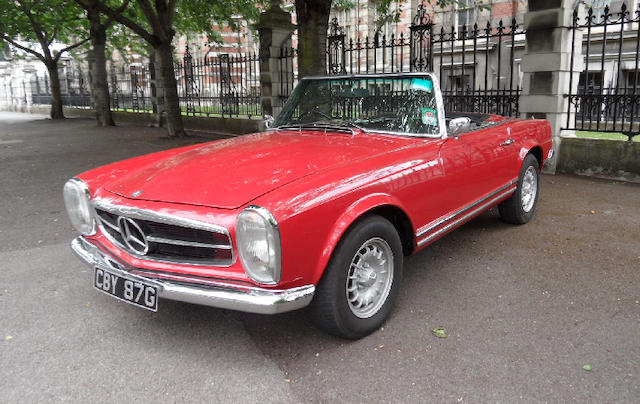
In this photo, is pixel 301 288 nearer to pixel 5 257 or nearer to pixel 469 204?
pixel 469 204

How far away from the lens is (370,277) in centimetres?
314

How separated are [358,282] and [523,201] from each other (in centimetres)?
313

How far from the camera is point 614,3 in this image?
880 inches

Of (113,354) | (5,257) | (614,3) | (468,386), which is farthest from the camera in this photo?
(614,3)

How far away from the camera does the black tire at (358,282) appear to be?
2.82m

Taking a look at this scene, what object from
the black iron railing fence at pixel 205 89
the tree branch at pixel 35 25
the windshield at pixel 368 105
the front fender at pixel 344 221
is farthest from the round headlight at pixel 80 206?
the tree branch at pixel 35 25

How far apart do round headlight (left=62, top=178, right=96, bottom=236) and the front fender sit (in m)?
1.57

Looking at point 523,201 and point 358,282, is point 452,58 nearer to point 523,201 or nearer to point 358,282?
point 523,201

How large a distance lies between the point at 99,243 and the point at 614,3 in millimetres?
25584

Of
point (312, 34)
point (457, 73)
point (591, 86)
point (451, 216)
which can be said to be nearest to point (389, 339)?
point (451, 216)

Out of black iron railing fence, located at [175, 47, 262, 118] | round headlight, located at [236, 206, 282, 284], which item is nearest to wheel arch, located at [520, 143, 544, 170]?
round headlight, located at [236, 206, 282, 284]

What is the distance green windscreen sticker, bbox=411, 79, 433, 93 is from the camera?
4.02m

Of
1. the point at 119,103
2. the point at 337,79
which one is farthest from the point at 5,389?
the point at 119,103

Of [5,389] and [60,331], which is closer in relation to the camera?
[5,389]
